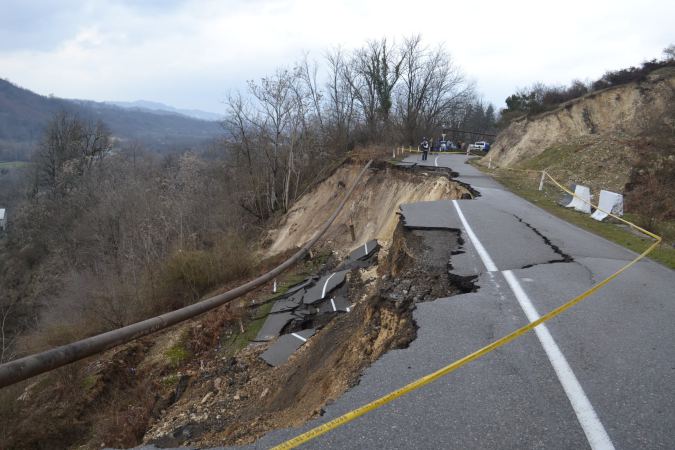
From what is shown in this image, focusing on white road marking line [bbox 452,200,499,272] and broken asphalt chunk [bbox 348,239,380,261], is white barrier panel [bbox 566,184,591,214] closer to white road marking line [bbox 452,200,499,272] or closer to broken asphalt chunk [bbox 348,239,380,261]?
white road marking line [bbox 452,200,499,272]

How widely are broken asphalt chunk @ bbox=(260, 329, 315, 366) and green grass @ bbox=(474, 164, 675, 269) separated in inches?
288

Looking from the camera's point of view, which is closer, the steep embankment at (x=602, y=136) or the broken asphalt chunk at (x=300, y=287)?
the broken asphalt chunk at (x=300, y=287)

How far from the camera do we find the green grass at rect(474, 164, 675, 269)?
8.02m

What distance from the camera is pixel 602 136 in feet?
69.8

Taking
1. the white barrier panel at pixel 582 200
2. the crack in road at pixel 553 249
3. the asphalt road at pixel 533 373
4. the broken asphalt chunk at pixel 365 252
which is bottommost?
the broken asphalt chunk at pixel 365 252

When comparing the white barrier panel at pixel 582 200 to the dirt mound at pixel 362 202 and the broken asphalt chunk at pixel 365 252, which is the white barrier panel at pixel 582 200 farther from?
the broken asphalt chunk at pixel 365 252

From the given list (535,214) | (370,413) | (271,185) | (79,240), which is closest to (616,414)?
(370,413)

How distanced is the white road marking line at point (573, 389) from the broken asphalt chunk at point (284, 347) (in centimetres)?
559

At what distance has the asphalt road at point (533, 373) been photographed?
2975 millimetres

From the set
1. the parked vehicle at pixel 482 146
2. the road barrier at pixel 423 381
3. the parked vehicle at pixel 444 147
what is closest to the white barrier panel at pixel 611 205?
the road barrier at pixel 423 381

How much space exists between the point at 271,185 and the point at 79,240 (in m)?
17.9

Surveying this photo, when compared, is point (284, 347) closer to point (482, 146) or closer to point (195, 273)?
point (195, 273)

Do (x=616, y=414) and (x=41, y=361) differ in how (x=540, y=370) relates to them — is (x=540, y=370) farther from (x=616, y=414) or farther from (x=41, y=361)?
(x=41, y=361)

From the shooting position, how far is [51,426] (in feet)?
28.7
